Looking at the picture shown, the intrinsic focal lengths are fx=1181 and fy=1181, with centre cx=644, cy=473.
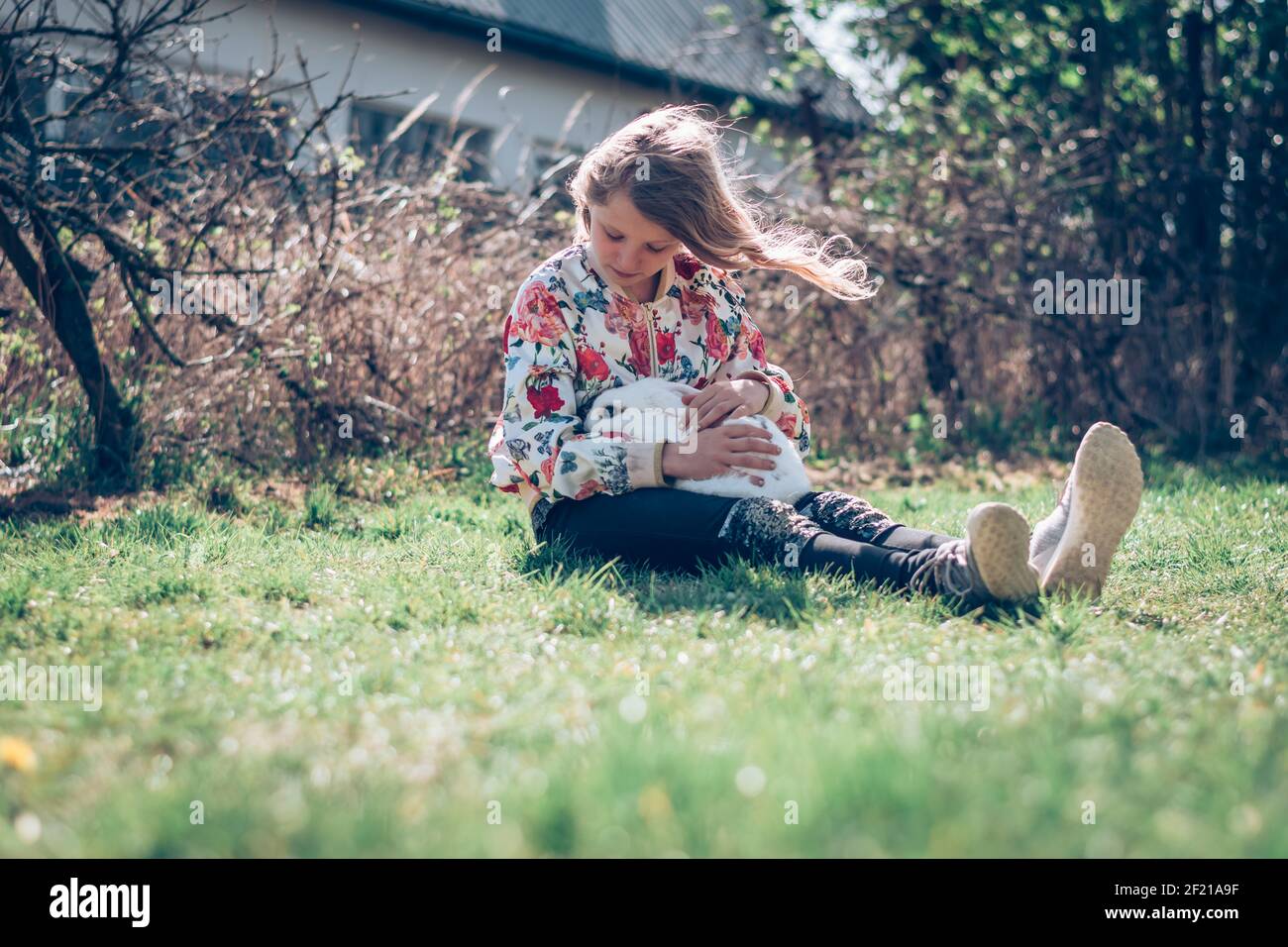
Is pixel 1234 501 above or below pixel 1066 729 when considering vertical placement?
above

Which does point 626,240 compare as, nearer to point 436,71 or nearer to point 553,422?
point 553,422

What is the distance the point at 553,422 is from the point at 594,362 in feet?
0.86

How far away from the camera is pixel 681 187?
134 inches

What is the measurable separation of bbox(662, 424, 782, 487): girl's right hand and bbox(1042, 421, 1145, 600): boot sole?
81 centimetres

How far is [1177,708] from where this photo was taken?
79.7 inches

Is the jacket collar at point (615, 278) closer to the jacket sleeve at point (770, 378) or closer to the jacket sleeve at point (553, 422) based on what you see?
the jacket sleeve at point (553, 422)

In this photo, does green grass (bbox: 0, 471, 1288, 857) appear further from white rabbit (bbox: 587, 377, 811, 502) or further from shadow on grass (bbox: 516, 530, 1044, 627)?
white rabbit (bbox: 587, 377, 811, 502)

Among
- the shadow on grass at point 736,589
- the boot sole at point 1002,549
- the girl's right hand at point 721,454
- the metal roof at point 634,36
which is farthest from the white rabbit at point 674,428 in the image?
the metal roof at point 634,36

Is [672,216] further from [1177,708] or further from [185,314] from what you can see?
[185,314]

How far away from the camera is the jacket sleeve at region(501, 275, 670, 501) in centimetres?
330

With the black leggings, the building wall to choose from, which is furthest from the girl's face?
the building wall

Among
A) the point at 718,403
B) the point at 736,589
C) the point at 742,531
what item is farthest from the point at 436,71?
the point at 736,589

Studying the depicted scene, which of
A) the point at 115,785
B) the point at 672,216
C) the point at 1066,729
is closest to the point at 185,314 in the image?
the point at 672,216

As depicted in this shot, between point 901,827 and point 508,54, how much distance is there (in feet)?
42.7
